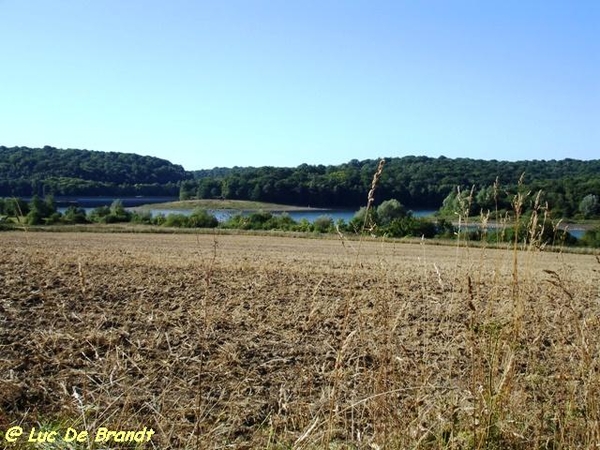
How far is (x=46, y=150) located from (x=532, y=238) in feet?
350

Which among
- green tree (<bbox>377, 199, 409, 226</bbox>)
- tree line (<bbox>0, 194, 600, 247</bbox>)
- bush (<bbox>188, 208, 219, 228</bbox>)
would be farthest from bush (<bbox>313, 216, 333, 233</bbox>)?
bush (<bbox>188, 208, 219, 228</bbox>)

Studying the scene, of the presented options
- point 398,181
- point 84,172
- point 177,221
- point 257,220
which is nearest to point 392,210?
point 398,181

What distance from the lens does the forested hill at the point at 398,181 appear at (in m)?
32.9

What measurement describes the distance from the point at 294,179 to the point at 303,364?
62505 millimetres

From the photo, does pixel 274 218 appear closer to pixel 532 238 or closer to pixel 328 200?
pixel 328 200

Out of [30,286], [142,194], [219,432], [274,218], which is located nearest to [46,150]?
[142,194]

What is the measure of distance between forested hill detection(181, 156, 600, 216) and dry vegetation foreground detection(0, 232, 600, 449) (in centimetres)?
1746

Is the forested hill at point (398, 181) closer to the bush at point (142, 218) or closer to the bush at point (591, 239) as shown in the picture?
the bush at point (591, 239)

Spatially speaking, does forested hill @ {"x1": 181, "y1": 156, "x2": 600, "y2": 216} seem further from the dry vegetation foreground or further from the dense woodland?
the dry vegetation foreground

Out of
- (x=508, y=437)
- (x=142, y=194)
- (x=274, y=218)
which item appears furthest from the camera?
(x=142, y=194)

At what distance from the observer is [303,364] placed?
534 centimetres

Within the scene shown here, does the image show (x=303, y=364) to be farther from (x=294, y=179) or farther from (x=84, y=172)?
(x=84, y=172)

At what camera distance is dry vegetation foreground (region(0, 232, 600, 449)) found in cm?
289

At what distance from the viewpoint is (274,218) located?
4428 centimetres
